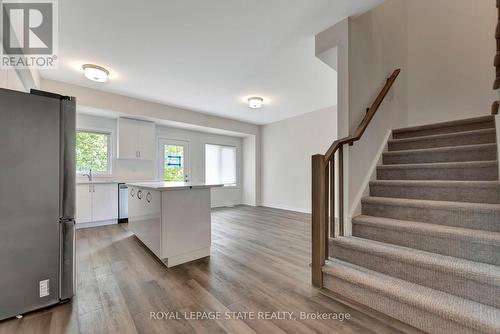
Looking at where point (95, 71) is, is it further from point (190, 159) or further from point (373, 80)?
point (373, 80)

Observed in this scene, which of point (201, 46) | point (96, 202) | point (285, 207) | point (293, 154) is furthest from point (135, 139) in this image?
point (285, 207)

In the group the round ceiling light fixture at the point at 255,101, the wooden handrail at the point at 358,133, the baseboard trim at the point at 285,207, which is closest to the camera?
the wooden handrail at the point at 358,133

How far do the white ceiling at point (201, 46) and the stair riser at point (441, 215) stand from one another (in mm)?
1974

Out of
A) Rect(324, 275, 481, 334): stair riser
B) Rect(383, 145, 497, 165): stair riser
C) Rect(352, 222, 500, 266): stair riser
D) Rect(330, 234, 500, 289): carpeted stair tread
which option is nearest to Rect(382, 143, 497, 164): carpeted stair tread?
Rect(383, 145, 497, 165): stair riser

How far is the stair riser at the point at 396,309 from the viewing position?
1.30 m

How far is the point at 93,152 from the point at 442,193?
5807mm

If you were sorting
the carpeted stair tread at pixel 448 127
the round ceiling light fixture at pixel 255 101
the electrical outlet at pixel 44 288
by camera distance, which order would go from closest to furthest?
1. the electrical outlet at pixel 44 288
2. the carpeted stair tread at pixel 448 127
3. the round ceiling light fixture at pixel 255 101

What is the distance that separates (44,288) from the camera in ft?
5.42

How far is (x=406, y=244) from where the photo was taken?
1833mm

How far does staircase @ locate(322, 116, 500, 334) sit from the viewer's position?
1353 millimetres

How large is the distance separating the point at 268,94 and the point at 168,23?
2333mm

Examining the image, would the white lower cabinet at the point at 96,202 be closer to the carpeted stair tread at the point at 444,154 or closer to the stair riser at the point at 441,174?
the stair riser at the point at 441,174

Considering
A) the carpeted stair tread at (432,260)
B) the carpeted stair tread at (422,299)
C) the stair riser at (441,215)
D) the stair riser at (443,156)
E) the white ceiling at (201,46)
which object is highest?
the white ceiling at (201,46)

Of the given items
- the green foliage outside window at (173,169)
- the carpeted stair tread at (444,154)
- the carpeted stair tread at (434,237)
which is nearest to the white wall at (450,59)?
the carpeted stair tread at (444,154)
